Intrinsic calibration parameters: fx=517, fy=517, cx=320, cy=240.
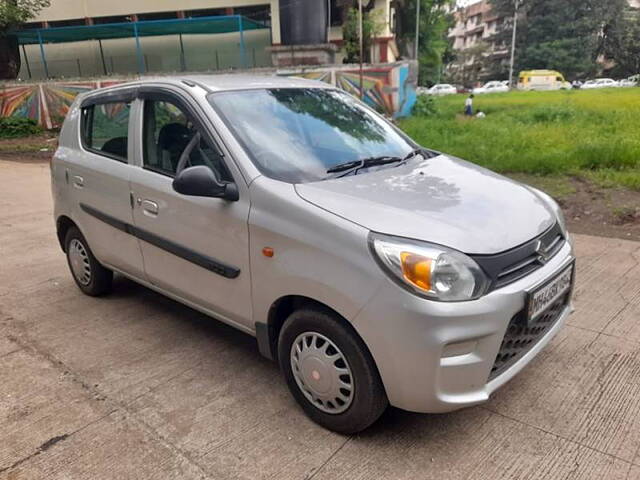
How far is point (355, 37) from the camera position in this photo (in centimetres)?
2248

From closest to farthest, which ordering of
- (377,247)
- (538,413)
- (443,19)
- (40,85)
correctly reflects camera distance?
(377,247), (538,413), (40,85), (443,19)

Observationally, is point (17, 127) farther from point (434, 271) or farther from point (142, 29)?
point (434, 271)

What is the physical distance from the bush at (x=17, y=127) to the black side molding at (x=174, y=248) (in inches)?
725

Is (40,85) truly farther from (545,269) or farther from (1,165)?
(545,269)

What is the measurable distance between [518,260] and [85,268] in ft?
11.7

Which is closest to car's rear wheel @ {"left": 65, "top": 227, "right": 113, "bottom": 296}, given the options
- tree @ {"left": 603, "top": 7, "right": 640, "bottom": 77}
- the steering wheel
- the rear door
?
the rear door

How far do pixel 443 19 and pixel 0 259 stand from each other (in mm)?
38801

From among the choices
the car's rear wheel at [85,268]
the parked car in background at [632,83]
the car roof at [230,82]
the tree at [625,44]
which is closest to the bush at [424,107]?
the car roof at [230,82]

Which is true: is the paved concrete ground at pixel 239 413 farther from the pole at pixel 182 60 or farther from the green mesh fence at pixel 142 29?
the pole at pixel 182 60

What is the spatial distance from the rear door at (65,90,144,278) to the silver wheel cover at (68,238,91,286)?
29 cm

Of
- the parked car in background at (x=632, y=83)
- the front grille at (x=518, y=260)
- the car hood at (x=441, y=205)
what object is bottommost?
the parked car in background at (x=632, y=83)

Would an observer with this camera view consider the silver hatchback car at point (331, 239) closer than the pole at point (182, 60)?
Yes

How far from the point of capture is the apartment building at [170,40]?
23938 mm

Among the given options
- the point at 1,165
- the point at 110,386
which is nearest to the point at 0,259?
the point at 110,386
